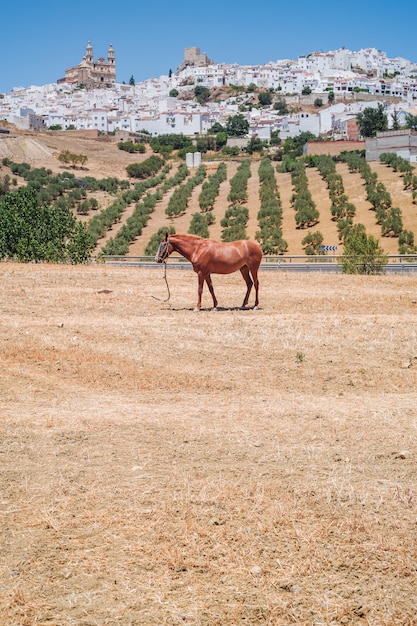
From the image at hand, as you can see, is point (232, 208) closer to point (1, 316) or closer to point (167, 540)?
point (1, 316)

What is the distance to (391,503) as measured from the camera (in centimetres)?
543

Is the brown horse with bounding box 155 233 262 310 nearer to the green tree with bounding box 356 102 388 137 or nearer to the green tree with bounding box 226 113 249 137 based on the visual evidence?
the green tree with bounding box 356 102 388 137

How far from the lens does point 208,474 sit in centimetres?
607

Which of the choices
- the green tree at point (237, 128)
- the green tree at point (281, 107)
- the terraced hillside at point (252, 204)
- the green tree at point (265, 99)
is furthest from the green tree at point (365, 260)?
the green tree at point (265, 99)

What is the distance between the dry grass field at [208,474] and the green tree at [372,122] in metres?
97.3

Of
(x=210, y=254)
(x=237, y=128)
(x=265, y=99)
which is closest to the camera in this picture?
(x=210, y=254)

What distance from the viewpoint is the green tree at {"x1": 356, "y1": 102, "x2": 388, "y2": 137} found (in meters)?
102

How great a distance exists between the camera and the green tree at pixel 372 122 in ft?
336

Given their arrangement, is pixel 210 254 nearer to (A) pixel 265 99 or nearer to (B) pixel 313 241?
(B) pixel 313 241

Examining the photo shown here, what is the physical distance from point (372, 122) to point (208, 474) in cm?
10608

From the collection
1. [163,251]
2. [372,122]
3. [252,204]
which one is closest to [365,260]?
[163,251]

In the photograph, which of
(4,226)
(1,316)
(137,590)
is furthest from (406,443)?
(4,226)

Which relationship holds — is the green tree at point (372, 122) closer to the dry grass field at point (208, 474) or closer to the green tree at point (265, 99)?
the green tree at point (265, 99)

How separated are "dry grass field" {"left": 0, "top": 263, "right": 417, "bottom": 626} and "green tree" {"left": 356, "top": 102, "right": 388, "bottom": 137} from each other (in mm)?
97274
